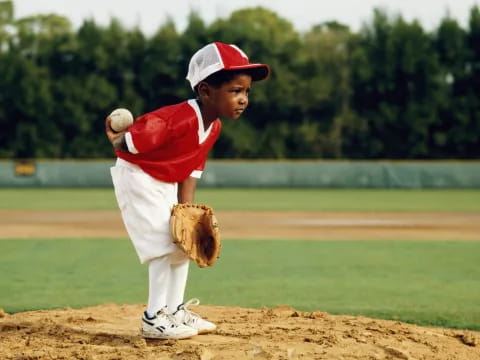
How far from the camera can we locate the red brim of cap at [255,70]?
362 centimetres

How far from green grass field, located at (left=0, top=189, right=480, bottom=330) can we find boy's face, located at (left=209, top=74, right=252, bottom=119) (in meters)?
2.02

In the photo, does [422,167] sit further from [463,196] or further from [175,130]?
[175,130]

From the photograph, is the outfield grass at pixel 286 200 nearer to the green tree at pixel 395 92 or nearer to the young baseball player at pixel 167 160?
the green tree at pixel 395 92

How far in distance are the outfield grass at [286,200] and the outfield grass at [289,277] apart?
686 centimetres

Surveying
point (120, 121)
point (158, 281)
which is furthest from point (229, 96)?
point (158, 281)

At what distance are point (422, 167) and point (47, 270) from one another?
19.0m

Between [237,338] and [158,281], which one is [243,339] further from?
[158,281]

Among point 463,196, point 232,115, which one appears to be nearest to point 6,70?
point 463,196

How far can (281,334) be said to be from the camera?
3.90 metres

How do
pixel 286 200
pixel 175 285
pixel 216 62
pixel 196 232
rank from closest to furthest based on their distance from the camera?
pixel 216 62
pixel 196 232
pixel 175 285
pixel 286 200

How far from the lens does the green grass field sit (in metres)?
5.46

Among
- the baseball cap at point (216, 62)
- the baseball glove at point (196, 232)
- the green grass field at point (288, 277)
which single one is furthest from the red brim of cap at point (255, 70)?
the green grass field at point (288, 277)

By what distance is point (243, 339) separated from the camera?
378cm

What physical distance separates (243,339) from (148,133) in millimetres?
1147
